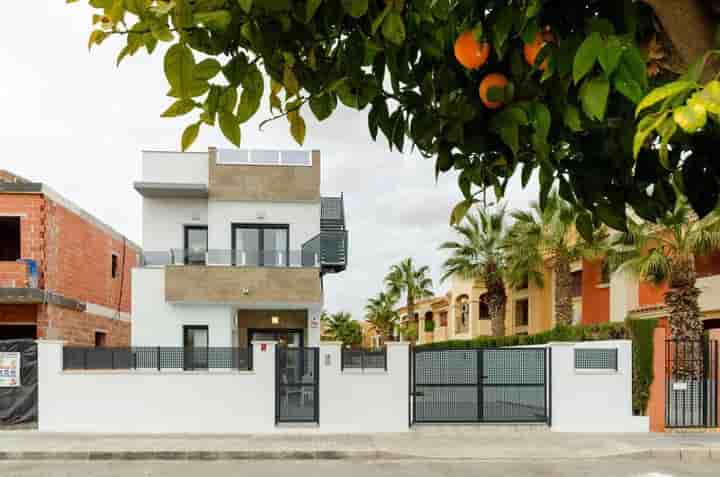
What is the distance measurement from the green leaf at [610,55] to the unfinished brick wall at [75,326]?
18026mm

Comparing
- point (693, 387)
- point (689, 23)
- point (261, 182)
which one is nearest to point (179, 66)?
point (689, 23)

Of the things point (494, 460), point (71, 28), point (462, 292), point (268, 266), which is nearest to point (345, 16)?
point (71, 28)

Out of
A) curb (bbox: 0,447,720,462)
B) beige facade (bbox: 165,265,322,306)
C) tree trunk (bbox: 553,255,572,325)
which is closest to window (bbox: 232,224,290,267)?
beige facade (bbox: 165,265,322,306)

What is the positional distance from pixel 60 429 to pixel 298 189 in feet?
30.0

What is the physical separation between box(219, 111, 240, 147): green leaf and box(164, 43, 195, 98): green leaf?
178 mm

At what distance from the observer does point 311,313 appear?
20.0 meters

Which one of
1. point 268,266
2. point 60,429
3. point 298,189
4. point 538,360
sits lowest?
point 60,429

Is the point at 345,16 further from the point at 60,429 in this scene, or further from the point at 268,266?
the point at 268,266

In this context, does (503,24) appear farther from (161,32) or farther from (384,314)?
(384,314)

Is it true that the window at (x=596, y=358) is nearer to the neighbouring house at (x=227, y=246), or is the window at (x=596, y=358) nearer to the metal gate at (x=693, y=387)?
the metal gate at (x=693, y=387)

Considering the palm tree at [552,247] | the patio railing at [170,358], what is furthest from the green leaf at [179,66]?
the palm tree at [552,247]

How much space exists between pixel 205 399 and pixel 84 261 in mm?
10502

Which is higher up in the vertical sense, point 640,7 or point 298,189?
point 298,189

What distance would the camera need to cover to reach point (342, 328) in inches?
2968
